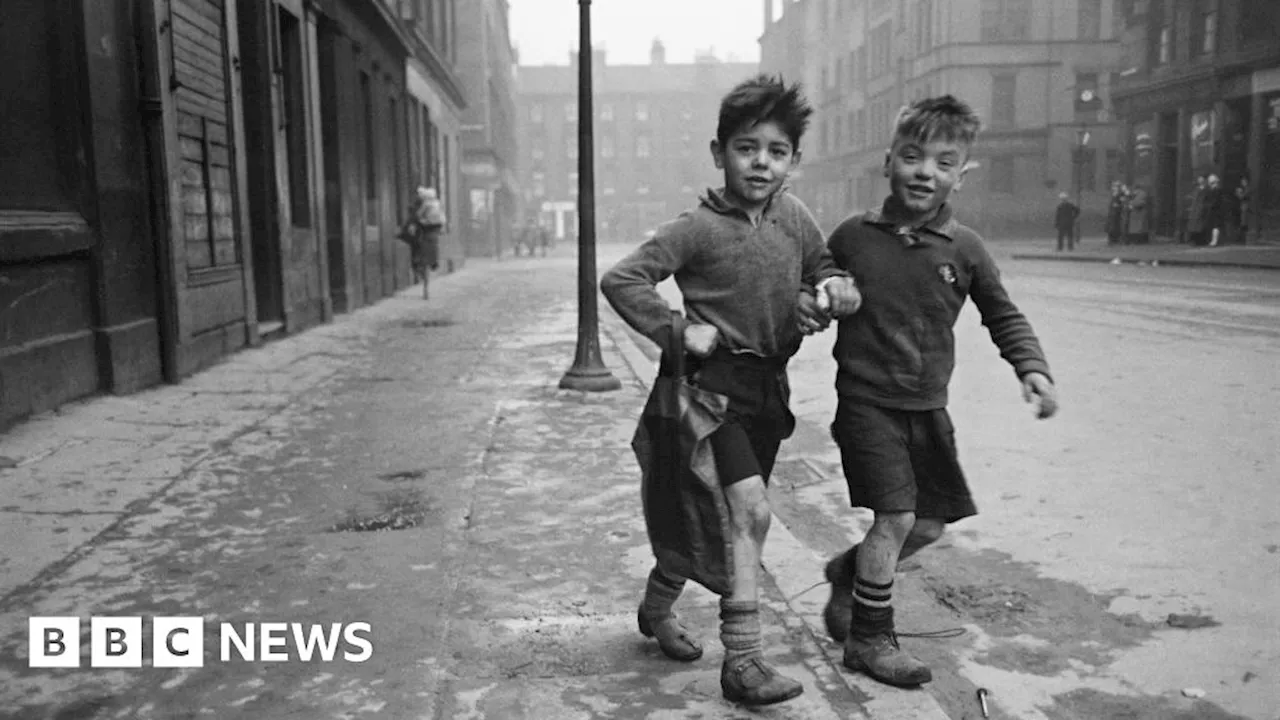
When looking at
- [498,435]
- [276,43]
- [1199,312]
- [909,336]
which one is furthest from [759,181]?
[1199,312]

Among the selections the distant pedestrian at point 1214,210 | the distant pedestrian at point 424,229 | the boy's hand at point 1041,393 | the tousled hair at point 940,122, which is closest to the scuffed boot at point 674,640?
the boy's hand at point 1041,393

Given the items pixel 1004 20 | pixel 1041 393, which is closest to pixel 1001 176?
pixel 1004 20

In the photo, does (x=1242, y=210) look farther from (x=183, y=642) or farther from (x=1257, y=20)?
(x=183, y=642)

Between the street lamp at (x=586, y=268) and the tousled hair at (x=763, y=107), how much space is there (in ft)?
14.9

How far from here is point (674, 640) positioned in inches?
111

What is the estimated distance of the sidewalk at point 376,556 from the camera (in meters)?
2.62

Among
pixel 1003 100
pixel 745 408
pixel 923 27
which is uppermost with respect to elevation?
pixel 923 27

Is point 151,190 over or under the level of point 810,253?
over

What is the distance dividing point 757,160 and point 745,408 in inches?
24.9

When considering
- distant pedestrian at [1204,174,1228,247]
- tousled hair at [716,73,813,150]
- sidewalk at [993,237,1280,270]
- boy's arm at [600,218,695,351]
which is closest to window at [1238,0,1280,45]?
distant pedestrian at [1204,174,1228,247]

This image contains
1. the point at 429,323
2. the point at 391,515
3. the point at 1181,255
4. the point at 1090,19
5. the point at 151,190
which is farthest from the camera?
the point at 1090,19

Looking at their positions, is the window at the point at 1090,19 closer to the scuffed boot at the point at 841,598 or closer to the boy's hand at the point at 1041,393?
the boy's hand at the point at 1041,393

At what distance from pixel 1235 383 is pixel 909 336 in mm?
5568

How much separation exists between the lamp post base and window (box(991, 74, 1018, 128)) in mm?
40090
